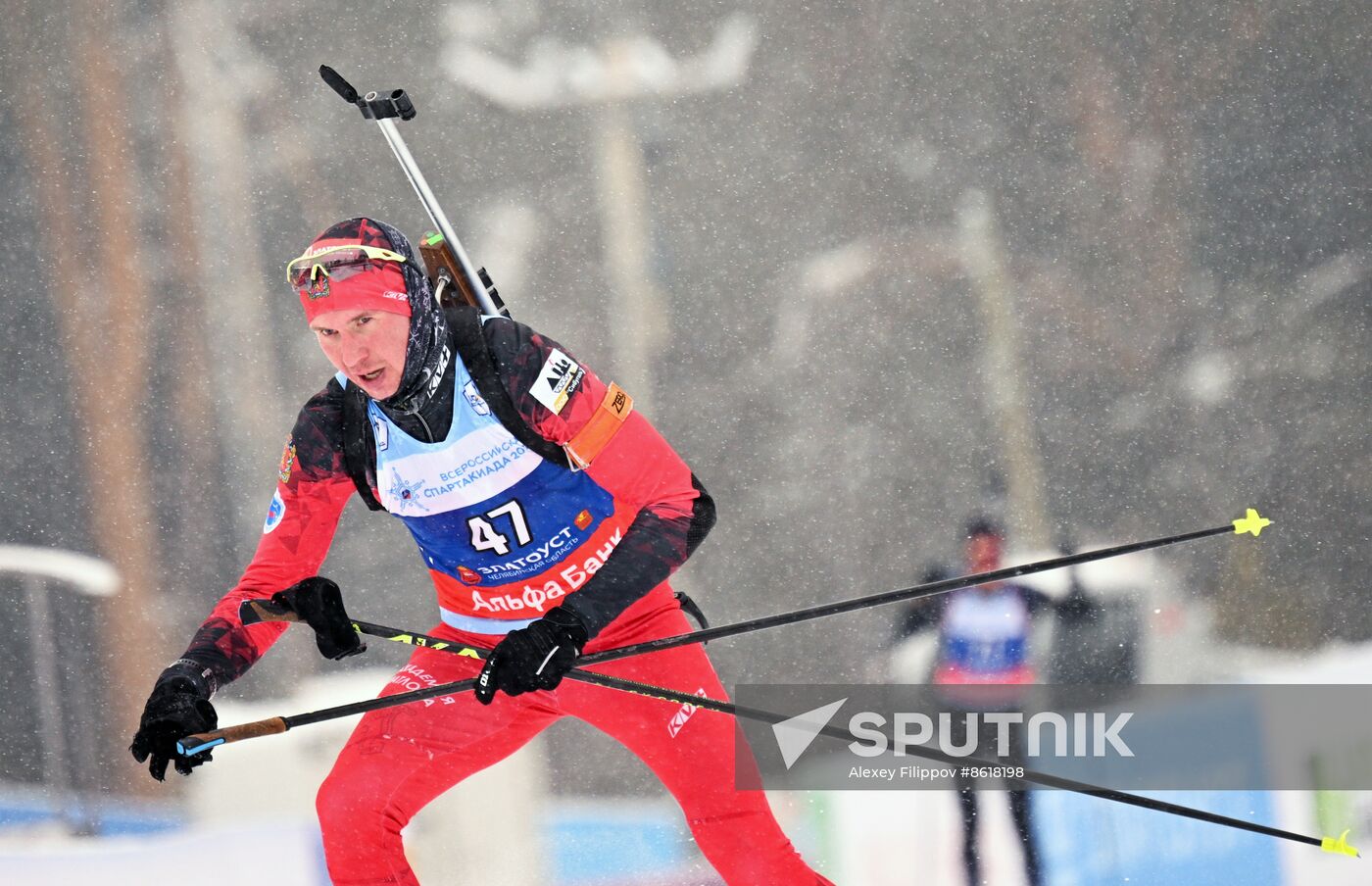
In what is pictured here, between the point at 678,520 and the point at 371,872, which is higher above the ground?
the point at 678,520

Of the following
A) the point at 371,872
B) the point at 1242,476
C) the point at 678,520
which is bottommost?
the point at 371,872

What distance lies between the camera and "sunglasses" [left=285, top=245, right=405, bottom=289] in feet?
8.25

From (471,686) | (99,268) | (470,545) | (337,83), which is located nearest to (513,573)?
(470,545)

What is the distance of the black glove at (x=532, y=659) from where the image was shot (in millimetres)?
2355

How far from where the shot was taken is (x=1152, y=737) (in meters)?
4.29

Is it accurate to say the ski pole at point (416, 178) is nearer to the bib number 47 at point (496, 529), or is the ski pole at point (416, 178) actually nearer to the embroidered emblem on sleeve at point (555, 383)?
the embroidered emblem on sleeve at point (555, 383)

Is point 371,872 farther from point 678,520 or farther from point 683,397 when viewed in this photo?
point 683,397

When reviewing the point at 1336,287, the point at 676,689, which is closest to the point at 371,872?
the point at 676,689

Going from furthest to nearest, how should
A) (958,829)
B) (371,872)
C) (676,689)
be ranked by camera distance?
(958,829) → (676,689) → (371,872)

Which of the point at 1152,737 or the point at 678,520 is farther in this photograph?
the point at 1152,737

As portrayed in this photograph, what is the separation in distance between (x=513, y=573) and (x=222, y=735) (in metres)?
0.63

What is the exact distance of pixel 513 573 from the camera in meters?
2.74

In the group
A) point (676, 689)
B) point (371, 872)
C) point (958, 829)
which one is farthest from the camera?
point (958, 829)

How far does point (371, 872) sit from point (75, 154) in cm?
298
